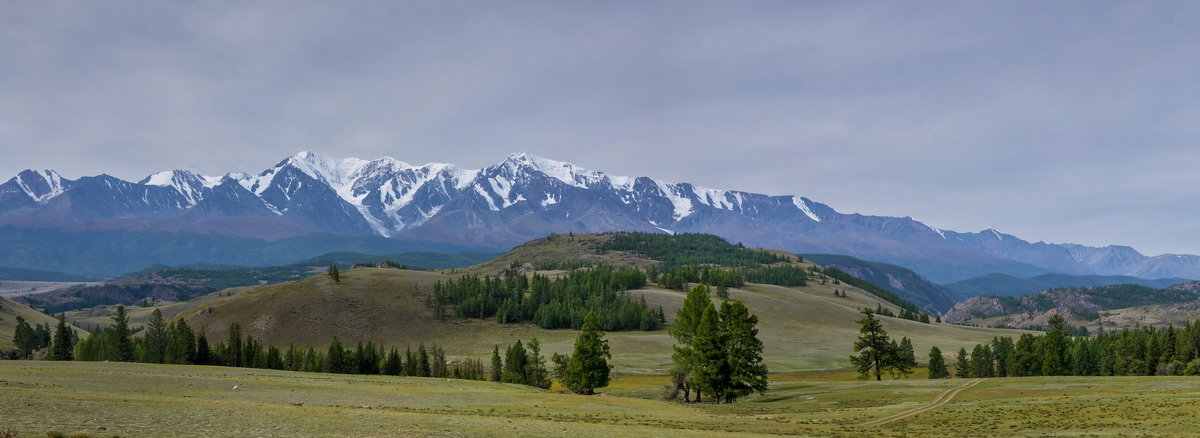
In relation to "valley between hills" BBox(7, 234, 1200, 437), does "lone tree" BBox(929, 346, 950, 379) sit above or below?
below

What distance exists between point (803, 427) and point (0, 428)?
40.5 m

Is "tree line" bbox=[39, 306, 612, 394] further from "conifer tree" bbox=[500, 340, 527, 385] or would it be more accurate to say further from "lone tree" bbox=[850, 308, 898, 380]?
"lone tree" bbox=[850, 308, 898, 380]

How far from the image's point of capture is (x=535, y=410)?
51594 millimetres

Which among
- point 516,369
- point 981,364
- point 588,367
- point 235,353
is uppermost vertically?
point 235,353

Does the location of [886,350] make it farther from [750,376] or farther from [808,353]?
[808,353]

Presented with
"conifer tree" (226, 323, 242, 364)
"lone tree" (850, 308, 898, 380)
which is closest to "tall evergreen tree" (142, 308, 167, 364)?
"conifer tree" (226, 323, 242, 364)

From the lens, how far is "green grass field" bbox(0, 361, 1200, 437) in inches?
1248

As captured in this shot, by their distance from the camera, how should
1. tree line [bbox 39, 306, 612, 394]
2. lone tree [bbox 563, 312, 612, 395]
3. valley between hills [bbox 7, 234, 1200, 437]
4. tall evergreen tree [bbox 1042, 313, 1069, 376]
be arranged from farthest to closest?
1. tree line [bbox 39, 306, 612, 394]
2. tall evergreen tree [bbox 1042, 313, 1069, 376]
3. lone tree [bbox 563, 312, 612, 395]
4. valley between hills [bbox 7, 234, 1200, 437]

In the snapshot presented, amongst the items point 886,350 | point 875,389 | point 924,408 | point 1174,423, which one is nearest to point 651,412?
point 924,408

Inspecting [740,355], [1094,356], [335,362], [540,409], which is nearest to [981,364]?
[1094,356]

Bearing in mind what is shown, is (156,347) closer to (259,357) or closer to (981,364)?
(259,357)

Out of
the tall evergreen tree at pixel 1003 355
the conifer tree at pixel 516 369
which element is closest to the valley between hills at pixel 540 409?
the conifer tree at pixel 516 369

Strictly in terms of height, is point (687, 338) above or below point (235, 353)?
above

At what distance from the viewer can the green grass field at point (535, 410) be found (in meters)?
31.7
